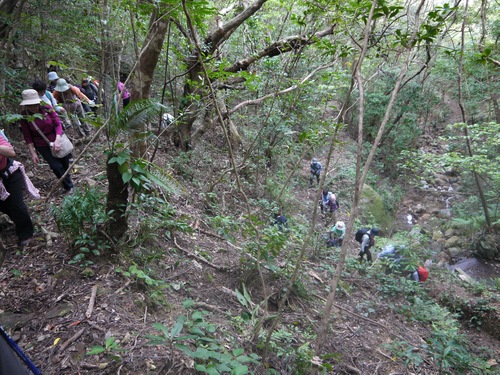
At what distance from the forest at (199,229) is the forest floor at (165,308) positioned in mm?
22

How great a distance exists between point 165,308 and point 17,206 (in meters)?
2.11

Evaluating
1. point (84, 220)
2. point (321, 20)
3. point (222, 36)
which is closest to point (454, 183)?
point (321, 20)

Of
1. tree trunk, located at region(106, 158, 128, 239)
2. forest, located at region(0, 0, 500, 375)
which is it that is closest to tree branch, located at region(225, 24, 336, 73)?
forest, located at region(0, 0, 500, 375)

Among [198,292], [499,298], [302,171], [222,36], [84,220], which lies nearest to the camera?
[84,220]

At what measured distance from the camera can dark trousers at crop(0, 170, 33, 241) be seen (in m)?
3.54

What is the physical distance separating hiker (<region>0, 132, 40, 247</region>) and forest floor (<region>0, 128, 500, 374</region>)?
167 millimetres

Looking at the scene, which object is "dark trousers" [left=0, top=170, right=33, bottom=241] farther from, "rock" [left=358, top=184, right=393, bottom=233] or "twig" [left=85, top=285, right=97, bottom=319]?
"rock" [left=358, top=184, right=393, bottom=233]

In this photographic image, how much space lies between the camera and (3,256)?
3420 mm

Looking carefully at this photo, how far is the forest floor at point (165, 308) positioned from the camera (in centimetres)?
255

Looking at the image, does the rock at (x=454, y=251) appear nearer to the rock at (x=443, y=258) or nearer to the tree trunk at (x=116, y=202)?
the rock at (x=443, y=258)

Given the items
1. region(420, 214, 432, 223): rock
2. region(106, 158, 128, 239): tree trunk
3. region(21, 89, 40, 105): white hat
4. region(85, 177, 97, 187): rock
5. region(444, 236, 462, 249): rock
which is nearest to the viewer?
region(106, 158, 128, 239): tree trunk

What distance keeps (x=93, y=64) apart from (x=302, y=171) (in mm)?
10287

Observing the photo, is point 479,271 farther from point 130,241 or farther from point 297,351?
point 130,241

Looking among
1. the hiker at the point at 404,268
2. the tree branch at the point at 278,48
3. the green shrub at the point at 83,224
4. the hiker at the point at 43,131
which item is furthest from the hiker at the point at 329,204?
the green shrub at the point at 83,224
